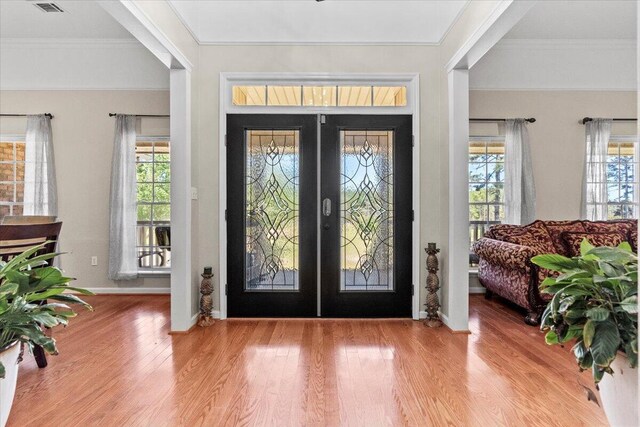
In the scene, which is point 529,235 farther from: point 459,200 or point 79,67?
point 79,67

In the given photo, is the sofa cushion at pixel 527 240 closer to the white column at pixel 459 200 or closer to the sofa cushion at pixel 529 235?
the sofa cushion at pixel 529 235

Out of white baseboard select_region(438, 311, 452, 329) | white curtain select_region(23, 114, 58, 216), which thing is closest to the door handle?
white baseboard select_region(438, 311, 452, 329)

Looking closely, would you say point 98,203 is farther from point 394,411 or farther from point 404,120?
point 394,411

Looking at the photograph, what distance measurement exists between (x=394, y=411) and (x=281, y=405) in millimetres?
601

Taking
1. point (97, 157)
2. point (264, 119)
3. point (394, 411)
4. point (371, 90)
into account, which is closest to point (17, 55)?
point (97, 157)

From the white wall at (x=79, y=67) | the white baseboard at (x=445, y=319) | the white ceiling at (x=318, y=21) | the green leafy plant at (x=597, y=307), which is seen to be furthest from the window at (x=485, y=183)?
the white wall at (x=79, y=67)

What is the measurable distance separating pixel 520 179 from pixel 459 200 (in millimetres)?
1727

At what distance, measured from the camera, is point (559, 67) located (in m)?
4.43

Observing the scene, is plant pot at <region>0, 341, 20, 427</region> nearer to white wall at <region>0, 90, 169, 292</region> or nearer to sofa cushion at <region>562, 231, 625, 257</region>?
white wall at <region>0, 90, 169, 292</region>

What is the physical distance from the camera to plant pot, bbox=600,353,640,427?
3.87 feet

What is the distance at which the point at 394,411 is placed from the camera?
6.14 feet

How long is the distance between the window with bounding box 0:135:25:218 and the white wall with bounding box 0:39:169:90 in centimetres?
68

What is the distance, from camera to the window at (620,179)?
180 inches

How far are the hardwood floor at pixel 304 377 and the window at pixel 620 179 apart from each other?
8.50ft
